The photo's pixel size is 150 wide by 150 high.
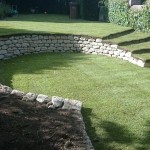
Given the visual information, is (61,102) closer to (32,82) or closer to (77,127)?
(77,127)

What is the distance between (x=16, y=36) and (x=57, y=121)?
8.15 metres

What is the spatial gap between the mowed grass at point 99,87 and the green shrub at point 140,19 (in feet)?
13.4

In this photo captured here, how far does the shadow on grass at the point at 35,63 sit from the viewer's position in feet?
37.8

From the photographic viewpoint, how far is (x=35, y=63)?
42.6ft

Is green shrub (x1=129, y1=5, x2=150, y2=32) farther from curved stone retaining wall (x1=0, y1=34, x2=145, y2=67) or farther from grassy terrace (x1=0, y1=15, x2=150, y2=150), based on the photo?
curved stone retaining wall (x1=0, y1=34, x2=145, y2=67)

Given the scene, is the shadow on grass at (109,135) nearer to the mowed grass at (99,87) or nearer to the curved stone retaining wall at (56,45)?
the mowed grass at (99,87)

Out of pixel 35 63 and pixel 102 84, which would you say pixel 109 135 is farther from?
pixel 35 63

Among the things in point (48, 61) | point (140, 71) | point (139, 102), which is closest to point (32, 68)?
point (48, 61)

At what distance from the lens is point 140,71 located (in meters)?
12.0

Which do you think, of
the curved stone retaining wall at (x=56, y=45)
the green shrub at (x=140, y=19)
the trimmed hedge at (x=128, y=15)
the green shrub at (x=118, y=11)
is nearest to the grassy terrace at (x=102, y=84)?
the curved stone retaining wall at (x=56, y=45)

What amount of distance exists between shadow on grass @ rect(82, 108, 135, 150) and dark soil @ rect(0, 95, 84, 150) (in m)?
0.39

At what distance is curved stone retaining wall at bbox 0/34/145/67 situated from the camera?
1373 centimetres

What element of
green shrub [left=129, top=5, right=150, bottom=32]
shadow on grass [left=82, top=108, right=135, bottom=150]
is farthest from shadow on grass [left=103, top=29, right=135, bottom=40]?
shadow on grass [left=82, top=108, right=135, bottom=150]

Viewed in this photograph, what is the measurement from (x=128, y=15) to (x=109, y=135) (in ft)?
44.9
